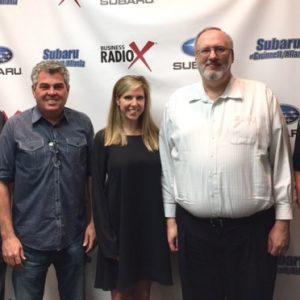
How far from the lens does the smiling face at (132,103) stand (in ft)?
6.44

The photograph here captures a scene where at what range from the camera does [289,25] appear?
2197mm

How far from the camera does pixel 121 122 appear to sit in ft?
6.64

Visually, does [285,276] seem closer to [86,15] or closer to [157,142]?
[157,142]

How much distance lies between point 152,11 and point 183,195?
1083 millimetres

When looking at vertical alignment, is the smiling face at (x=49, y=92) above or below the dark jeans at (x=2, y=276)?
above

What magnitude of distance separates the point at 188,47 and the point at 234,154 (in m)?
0.84

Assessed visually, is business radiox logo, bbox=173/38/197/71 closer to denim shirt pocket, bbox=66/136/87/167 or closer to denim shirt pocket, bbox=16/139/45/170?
denim shirt pocket, bbox=66/136/87/167

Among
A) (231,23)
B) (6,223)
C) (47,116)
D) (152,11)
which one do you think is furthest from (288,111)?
(6,223)

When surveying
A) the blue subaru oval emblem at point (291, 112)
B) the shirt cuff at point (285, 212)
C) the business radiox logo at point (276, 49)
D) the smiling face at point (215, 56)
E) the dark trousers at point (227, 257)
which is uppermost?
the business radiox logo at point (276, 49)

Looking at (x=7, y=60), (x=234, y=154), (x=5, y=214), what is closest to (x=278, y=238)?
(x=234, y=154)

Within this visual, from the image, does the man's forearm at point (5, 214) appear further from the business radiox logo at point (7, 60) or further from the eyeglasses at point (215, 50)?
the eyeglasses at point (215, 50)

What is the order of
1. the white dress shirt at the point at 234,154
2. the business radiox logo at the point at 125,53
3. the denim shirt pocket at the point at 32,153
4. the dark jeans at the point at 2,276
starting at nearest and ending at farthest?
1. the white dress shirt at the point at 234,154
2. the denim shirt pocket at the point at 32,153
3. the dark jeans at the point at 2,276
4. the business radiox logo at the point at 125,53

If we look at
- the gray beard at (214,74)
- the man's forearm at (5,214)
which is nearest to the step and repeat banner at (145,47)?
the gray beard at (214,74)

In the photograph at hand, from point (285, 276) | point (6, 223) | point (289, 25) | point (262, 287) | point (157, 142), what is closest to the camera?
point (262, 287)
